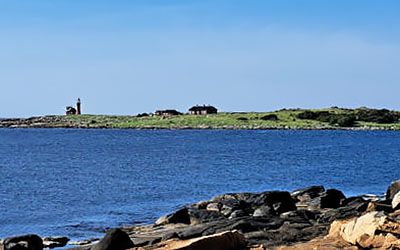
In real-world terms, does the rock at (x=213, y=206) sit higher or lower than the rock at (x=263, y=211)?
lower

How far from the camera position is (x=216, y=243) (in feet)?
69.9

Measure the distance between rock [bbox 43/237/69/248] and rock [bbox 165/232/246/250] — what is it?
1100cm

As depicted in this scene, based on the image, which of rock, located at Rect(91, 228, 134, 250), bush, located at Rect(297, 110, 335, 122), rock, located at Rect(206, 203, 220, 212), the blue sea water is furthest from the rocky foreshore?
bush, located at Rect(297, 110, 335, 122)

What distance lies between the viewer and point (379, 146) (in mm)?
126188

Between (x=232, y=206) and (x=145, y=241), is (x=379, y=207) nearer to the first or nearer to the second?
(x=145, y=241)

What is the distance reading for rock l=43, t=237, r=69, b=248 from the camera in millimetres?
32341

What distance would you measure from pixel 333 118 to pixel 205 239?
176875mm

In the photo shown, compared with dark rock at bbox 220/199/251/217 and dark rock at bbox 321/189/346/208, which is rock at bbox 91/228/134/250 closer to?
dark rock at bbox 220/199/251/217

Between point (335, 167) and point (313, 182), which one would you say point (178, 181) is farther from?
point (335, 167)

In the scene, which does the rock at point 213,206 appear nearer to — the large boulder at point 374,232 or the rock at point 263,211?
the rock at point 263,211

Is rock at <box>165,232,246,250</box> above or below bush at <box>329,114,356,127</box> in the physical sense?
below

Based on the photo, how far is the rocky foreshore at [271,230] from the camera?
2147 cm

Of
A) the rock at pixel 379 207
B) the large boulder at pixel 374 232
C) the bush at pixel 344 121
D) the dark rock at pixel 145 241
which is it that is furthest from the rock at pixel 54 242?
the bush at pixel 344 121

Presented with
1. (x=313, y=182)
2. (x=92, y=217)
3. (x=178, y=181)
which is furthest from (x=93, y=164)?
(x=92, y=217)
